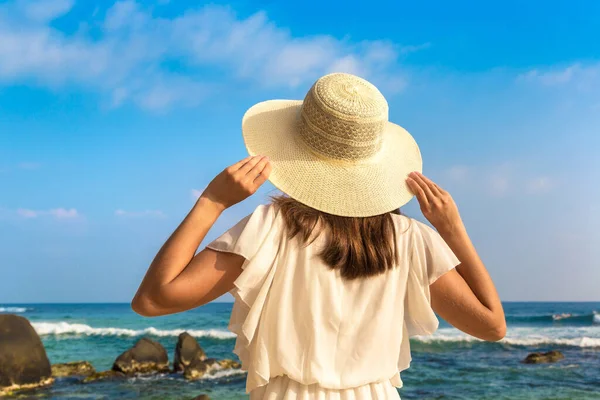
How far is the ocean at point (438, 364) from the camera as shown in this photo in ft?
38.2

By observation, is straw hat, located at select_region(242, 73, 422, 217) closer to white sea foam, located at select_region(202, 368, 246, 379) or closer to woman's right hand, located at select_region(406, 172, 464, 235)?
woman's right hand, located at select_region(406, 172, 464, 235)

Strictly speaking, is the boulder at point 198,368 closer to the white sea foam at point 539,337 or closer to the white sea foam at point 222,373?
the white sea foam at point 222,373

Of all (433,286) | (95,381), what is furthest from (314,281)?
(95,381)

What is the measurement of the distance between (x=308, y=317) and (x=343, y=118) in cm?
56

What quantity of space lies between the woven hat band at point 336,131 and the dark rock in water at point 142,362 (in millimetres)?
12066

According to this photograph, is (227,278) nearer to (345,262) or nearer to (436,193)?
(345,262)

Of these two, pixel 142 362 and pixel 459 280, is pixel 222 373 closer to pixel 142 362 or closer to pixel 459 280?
pixel 142 362

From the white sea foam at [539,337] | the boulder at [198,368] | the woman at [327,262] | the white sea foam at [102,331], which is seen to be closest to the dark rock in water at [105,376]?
the boulder at [198,368]

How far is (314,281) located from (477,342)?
18794mm

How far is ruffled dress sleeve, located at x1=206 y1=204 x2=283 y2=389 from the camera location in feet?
5.30

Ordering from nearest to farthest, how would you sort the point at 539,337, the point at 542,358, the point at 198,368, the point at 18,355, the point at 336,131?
1. the point at 336,131
2. the point at 18,355
3. the point at 198,368
4. the point at 542,358
5. the point at 539,337

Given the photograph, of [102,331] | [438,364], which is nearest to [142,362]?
[438,364]

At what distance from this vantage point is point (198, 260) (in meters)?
1.63

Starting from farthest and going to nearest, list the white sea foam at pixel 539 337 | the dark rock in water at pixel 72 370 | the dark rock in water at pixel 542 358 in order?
the white sea foam at pixel 539 337 < the dark rock in water at pixel 542 358 < the dark rock in water at pixel 72 370
